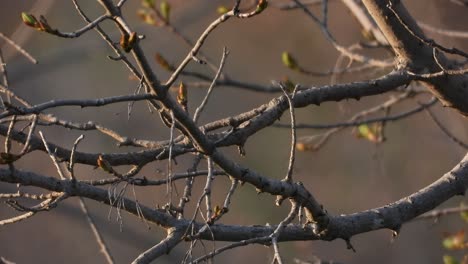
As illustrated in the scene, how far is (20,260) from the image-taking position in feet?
26.0

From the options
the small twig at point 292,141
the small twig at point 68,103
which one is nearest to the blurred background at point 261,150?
the small twig at point 292,141

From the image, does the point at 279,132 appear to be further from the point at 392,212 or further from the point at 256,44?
the point at 392,212

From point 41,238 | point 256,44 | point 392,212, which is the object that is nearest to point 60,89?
Result: point 41,238

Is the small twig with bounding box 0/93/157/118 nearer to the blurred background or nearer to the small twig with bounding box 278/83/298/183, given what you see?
the small twig with bounding box 278/83/298/183

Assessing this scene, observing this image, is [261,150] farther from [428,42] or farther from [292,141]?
[292,141]

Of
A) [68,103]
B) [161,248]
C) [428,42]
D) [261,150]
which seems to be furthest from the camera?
[261,150]

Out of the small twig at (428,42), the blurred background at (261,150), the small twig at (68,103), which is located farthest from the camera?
the blurred background at (261,150)

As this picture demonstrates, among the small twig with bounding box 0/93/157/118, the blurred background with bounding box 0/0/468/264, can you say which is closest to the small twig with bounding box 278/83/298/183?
the small twig with bounding box 0/93/157/118

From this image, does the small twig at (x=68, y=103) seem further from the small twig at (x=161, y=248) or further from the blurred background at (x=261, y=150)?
the blurred background at (x=261, y=150)

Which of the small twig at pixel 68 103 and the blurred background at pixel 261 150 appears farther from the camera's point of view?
the blurred background at pixel 261 150

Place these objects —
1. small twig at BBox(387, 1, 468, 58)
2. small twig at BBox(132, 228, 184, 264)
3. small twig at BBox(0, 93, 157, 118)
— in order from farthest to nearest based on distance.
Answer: small twig at BBox(387, 1, 468, 58)
small twig at BBox(132, 228, 184, 264)
small twig at BBox(0, 93, 157, 118)

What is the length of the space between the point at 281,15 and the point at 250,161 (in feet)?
4.91

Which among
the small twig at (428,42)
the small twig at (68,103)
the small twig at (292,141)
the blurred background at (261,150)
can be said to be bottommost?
the blurred background at (261,150)

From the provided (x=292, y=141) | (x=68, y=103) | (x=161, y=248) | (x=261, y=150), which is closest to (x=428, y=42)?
(x=292, y=141)
